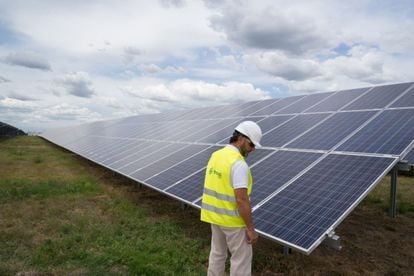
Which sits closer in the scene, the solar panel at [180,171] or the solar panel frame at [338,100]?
the solar panel at [180,171]

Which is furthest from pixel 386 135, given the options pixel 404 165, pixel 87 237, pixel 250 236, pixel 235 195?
pixel 87 237

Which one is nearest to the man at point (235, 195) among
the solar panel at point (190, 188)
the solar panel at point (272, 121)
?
the solar panel at point (190, 188)

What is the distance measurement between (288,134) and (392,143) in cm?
268

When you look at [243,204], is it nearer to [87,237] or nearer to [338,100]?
[87,237]

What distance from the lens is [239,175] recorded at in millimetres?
3707

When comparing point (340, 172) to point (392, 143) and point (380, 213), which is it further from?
point (380, 213)

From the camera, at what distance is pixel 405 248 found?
22.4 feet

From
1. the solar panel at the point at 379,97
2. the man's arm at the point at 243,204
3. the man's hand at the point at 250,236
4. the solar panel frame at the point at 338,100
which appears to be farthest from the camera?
the solar panel frame at the point at 338,100

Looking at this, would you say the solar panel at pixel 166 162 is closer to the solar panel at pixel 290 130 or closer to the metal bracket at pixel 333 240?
the solar panel at pixel 290 130

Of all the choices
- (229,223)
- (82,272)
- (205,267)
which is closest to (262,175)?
(205,267)

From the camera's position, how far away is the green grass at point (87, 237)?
5762mm

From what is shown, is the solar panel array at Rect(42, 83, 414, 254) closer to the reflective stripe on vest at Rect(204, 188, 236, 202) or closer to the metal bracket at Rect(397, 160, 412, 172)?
the metal bracket at Rect(397, 160, 412, 172)

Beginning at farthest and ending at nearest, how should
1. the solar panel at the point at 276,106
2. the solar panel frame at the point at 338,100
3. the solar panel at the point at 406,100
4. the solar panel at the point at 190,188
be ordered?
the solar panel at the point at 276,106, the solar panel frame at the point at 338,100, the solar panel at the point at 406,100, the solar panel at the point at 190,188

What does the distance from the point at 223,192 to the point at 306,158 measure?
3.39 m
